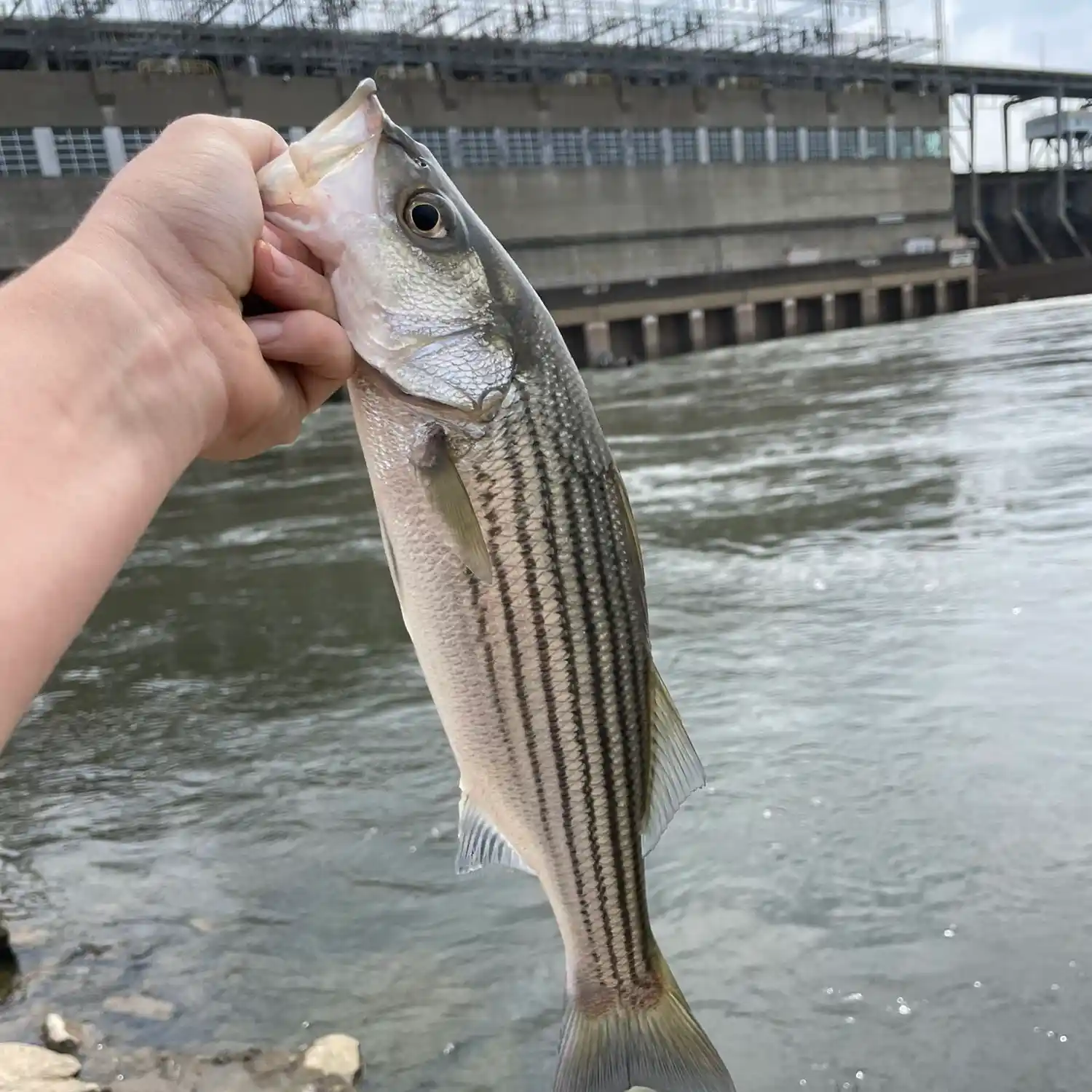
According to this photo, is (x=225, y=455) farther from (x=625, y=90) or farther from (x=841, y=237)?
(x=841, y=237)

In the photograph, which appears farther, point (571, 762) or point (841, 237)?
point (841, 237)

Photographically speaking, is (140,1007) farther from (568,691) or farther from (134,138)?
(134,138)

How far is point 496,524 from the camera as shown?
186 cm

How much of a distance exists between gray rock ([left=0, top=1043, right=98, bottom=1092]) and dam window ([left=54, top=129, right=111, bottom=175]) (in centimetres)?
3361

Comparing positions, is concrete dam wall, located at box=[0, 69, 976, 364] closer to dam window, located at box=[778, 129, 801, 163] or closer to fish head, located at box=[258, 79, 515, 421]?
dam window, located at box=[778, 129, 801, 163]

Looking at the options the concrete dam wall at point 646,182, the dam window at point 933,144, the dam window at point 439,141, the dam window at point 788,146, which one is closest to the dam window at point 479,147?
the concrete dam wall at point 646,182

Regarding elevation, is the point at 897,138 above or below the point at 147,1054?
above

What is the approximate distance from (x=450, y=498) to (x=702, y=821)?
9.91 feet

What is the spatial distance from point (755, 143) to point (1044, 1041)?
1871 inches

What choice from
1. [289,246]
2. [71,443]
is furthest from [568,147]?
[71,443]

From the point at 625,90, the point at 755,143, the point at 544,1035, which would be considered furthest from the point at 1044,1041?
the point at 755,143

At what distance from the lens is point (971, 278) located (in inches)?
1813

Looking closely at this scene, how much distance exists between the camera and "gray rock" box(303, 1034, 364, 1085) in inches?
121

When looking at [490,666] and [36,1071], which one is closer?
[490,666]
